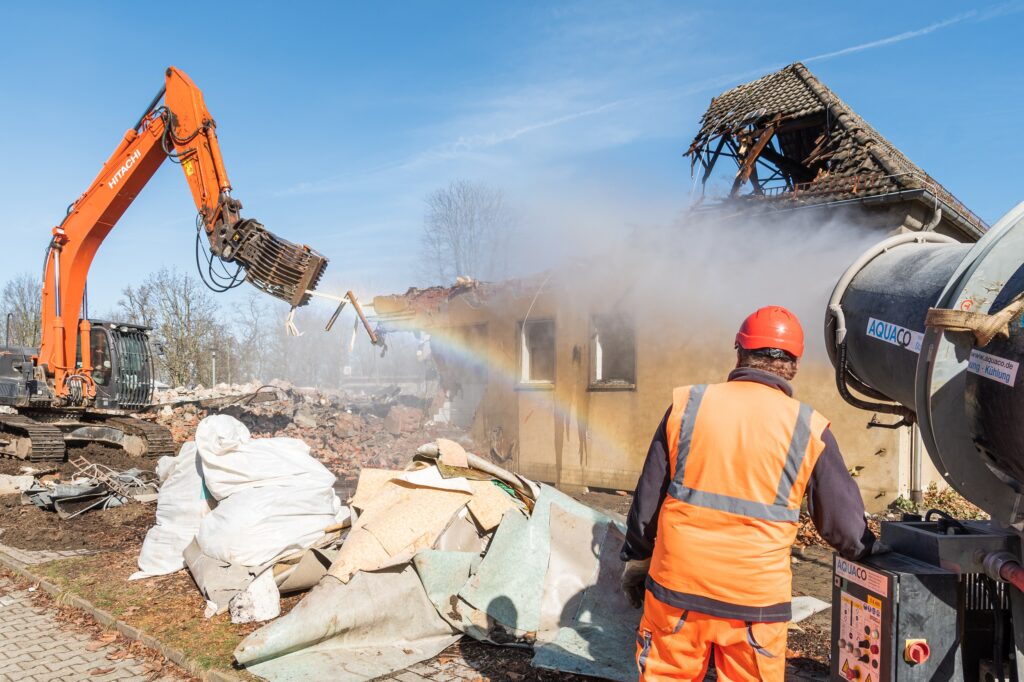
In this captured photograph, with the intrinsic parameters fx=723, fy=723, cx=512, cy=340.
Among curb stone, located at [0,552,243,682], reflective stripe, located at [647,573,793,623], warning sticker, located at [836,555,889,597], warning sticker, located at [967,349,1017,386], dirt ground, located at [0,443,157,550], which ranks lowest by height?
dirt ground, located at [0,443,157,550]

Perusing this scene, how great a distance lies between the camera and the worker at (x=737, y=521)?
247 centimetres

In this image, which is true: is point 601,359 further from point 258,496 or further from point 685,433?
point 685,433

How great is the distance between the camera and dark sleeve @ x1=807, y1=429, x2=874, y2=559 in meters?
2.51

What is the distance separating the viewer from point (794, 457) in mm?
2473

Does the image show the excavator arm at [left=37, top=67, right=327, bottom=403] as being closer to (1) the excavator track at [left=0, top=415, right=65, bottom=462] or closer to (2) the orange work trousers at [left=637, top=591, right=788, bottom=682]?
(1) the excavator track at [left=0, top=415, right=65, bottom=462]

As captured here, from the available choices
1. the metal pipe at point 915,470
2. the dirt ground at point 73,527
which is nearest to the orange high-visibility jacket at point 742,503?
the dirt ground at point 73,527

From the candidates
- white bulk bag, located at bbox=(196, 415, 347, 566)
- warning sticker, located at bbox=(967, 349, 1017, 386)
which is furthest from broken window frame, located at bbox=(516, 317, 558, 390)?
warning sticker, located at bbox=(967, 349, 1017, 386)

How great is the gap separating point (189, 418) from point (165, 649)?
1601 centimetres

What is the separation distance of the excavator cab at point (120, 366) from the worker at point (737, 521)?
14.6 meters

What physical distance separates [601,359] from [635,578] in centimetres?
1007

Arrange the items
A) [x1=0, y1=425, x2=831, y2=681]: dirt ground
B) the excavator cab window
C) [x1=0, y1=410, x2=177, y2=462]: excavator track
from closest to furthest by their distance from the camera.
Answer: [x1=0, y1=425, x2=831, y2=681]: dirt ground → [x1=0, y1=410, x2=177, y2=462]: excavator track → the excavator cab window

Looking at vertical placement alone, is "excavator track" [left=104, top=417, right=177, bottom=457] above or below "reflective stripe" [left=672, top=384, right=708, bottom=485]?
below

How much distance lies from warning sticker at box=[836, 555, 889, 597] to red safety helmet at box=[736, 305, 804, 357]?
81cm

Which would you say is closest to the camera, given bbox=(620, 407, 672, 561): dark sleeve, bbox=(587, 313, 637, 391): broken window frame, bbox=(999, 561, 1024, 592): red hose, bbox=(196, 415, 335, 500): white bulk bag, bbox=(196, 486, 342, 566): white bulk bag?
bbox=(999, 561, 1024, 592): red hose
